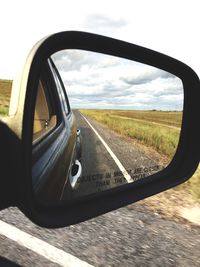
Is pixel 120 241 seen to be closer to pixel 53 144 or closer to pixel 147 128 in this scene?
pixel 147 128

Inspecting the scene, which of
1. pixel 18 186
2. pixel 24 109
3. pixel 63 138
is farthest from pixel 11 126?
pixel 63 138

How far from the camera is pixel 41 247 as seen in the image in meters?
4.11

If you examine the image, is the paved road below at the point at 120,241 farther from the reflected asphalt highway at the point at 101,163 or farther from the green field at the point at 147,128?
the reflected asphalt highway at the point at 101,163

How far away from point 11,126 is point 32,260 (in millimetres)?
2958

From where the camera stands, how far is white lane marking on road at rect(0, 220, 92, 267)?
3.84 m

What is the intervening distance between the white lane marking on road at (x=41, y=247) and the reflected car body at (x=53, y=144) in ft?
5.34

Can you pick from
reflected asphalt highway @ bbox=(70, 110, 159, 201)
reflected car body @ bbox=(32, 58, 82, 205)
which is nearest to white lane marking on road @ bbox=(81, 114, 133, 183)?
reflected asphalt highway @ bbox=(70, 110, 159, 201)

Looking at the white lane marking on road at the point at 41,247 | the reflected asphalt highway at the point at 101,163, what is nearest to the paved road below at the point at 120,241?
the white lane marking on road at the point at 41,247

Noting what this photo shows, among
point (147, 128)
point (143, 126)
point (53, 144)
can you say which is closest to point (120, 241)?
point (143, 126)

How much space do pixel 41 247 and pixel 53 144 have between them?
2119 millimetres

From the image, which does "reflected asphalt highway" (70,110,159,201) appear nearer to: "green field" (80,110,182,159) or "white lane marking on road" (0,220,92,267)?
"green field" (80,110,182,159)

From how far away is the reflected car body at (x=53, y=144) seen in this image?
163 cm

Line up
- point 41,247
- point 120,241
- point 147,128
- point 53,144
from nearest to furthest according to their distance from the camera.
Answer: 1. point 53,144
2. point 41,247
3. point 120,241
4. point 147,128

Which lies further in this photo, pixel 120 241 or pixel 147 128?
pixel 147 128
